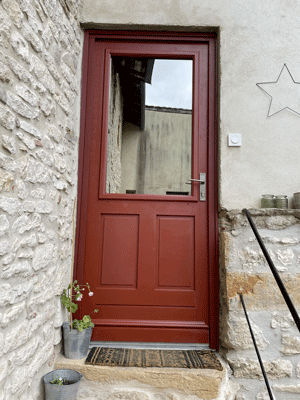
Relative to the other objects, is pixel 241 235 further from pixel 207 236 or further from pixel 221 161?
pixel 221 161

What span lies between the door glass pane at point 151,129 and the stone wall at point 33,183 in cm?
43

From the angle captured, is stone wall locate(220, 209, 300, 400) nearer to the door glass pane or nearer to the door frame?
the door frame

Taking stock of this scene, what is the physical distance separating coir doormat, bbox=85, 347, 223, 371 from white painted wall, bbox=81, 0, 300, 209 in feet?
3.83

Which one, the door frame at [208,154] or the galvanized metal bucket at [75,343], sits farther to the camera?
the door frame at [208,154]

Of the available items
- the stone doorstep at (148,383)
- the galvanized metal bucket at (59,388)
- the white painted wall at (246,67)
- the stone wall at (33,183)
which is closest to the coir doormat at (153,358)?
the stone doorstep at (148,383)

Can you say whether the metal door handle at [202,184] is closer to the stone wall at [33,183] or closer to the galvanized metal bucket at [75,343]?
the stone wall at [33,183]

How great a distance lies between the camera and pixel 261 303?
2.24 meters

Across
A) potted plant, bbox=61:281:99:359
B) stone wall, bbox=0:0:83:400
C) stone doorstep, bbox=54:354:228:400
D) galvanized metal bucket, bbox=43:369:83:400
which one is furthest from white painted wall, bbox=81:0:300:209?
galvanized metal bucket, bbox=43:369:83:400

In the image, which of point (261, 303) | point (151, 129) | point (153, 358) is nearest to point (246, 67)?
point (151, 129)

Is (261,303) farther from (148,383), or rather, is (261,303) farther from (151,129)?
(151,129)

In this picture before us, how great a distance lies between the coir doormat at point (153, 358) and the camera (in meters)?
2.08

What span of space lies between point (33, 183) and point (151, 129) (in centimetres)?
115

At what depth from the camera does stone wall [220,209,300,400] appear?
2.18 metres

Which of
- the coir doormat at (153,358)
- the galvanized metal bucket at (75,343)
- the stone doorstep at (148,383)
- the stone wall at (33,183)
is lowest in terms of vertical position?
the stone doorstep at (148,383)
